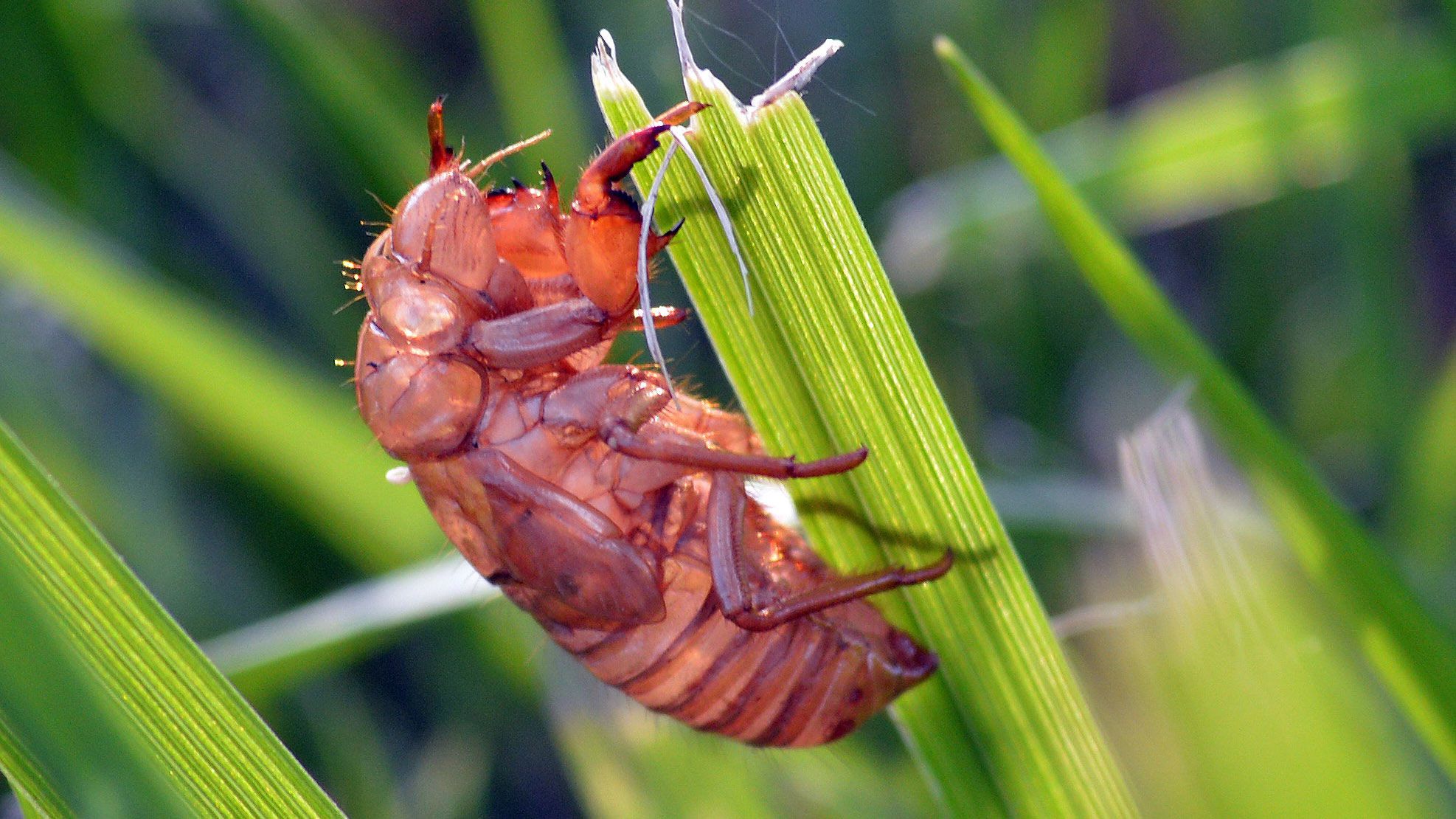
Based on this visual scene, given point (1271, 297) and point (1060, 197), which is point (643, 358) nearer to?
point (1060, 197)

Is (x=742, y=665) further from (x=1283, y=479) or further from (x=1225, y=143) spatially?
(x=1225, y=143)

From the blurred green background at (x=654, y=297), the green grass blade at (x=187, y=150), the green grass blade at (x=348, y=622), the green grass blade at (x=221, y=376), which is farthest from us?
the green grass blade at (x=187, y=150)

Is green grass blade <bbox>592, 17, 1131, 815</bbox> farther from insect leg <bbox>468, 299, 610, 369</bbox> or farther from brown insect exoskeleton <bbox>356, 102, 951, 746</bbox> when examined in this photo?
insect leg <bbox>468, 299, 610, 369</bbox>

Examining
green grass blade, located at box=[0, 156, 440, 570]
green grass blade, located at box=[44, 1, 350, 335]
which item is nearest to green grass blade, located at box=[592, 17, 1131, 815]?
green grass blade, located at box=[0, 156, 440, 570]

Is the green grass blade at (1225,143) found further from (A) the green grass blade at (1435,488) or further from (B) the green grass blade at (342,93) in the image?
(B) the green grass blade at (342,93)

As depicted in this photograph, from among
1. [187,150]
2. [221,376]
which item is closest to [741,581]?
[221,376]

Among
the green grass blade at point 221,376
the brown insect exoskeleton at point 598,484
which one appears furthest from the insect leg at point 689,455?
the green grass blade at point 221,376
